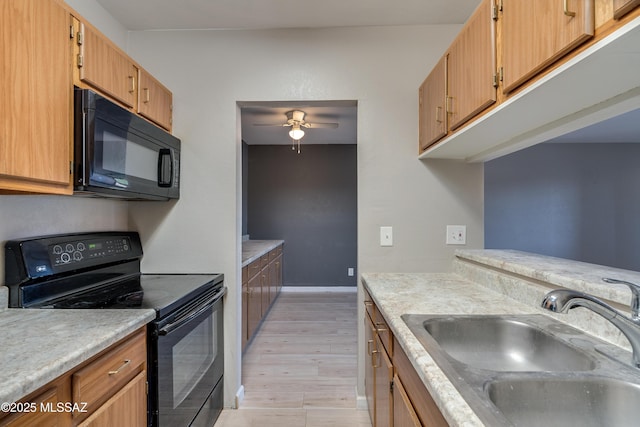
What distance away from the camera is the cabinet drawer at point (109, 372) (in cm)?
93

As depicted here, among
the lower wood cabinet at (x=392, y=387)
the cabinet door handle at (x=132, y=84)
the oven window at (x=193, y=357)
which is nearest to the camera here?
the lower wood cabinet at (x=392, y=387)

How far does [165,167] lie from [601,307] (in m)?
1.94

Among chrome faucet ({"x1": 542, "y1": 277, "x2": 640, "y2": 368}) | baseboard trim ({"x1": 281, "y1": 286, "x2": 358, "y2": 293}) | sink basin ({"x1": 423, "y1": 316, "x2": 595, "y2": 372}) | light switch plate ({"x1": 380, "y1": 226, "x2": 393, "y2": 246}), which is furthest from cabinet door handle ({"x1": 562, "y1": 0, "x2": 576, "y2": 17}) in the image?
baseboard trim ({"x1": 281, "y1": 286, "x2": 358, "y2": 293})

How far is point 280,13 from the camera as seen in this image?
1.90m

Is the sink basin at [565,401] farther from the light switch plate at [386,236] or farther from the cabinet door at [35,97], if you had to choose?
the cabinet door at [35,97]

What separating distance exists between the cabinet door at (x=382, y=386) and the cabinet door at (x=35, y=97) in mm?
1424

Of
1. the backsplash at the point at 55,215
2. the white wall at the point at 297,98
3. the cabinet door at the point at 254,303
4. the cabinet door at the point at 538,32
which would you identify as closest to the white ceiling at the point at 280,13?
the white wall at the point at 297,98

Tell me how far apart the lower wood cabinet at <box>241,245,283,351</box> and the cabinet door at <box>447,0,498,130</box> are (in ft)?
6.58

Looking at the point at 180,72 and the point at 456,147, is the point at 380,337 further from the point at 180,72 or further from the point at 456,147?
the point at 180,72

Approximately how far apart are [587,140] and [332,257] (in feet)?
13.4

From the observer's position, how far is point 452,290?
5.42ft

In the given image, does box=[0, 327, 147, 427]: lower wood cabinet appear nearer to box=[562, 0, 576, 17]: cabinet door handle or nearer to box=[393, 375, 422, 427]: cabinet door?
box=[393, 375, 422, 427]: cabinet door

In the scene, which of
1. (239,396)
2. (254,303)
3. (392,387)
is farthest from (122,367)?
(254,303)

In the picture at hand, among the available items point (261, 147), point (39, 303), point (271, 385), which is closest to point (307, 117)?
point (261, 147)
